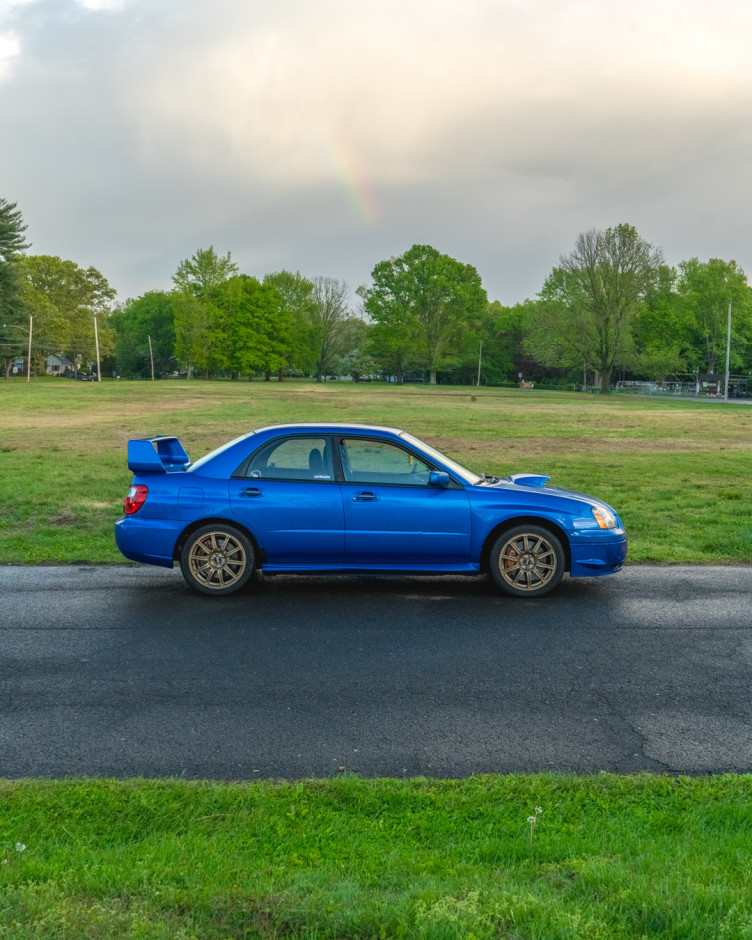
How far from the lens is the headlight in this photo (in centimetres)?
760

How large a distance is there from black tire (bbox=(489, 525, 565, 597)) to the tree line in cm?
7069

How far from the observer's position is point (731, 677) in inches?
218

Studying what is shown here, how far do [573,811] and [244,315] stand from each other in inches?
4194

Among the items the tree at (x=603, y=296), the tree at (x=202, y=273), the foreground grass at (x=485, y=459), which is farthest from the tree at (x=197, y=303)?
the foreground grass at (x=485, y=459)

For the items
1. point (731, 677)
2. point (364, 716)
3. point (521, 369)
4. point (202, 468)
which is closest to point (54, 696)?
point (364, 716)

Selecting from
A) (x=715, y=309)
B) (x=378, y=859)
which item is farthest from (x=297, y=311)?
(x=378, y=859)

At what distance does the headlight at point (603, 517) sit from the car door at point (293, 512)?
7.58ft

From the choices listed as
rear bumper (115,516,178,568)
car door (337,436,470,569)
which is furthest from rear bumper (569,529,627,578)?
rear bumper (115,516,178,568)

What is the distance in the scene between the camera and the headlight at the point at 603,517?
760cm

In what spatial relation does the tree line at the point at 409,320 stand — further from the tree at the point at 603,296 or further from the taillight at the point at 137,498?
the taillight at the point at 137,498

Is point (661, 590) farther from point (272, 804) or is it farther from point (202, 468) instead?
point (272, 804)

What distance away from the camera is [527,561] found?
754 cm

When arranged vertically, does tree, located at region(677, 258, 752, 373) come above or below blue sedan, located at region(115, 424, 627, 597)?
above

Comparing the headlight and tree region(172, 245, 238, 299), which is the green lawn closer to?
the headlight
